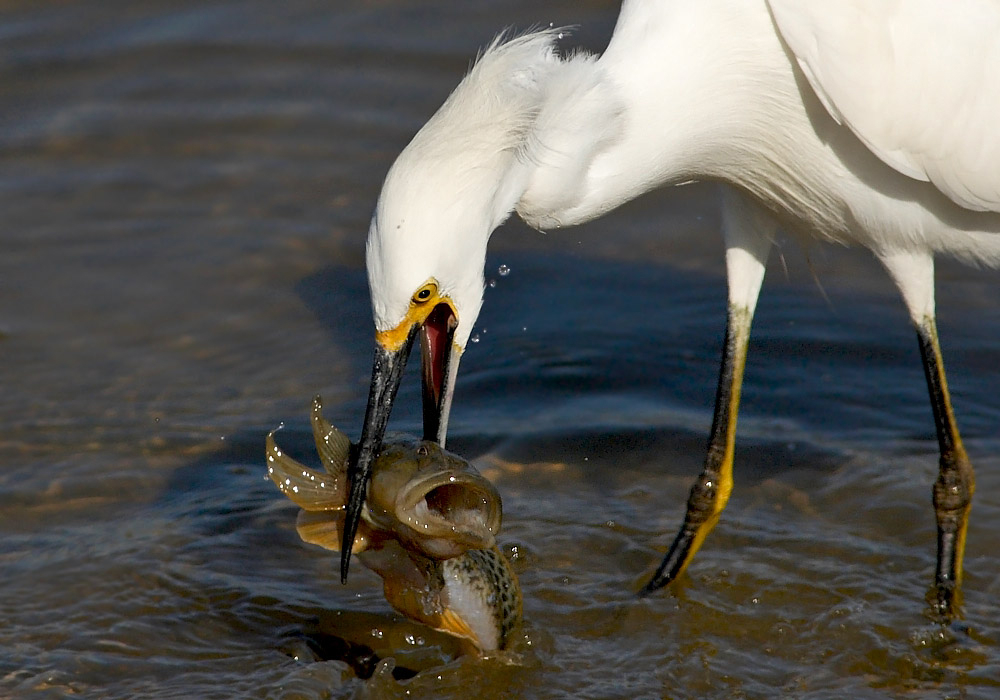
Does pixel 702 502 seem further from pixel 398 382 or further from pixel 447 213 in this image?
pixel 447 213

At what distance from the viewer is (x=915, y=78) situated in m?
4.80

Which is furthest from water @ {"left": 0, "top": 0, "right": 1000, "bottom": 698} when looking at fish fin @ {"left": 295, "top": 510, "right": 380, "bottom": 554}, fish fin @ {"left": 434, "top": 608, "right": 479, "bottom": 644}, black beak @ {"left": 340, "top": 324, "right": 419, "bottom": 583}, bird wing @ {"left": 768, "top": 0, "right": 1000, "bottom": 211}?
bird wing @ {"left": 768, "top": 0, "right": 1000, "bottom": 211}

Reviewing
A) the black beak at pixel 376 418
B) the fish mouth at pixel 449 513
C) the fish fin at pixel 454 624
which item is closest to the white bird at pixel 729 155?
the black beak at pixel 376 418

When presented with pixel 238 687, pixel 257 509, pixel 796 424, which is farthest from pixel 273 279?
pixel 238 687

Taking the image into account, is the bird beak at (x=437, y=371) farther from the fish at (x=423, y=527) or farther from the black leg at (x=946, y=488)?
the black leg at (x=946, y=488)

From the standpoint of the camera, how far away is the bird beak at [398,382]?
159 inches

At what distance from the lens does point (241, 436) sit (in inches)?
245

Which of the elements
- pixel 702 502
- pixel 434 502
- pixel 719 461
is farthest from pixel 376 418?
pixel 719 461

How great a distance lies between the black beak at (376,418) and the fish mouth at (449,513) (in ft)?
0.71

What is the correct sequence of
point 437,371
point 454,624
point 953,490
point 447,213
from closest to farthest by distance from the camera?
point 447,213 < point 454,624 < point 437,371 < point 953,490

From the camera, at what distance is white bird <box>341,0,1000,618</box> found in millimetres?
4043

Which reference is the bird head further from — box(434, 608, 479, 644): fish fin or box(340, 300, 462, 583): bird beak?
box(434, 608, 479, 644): fish fin

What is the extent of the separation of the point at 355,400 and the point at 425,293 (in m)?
2.63

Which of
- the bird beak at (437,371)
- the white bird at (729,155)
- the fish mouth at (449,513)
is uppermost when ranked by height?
the white bird at (729,155)
